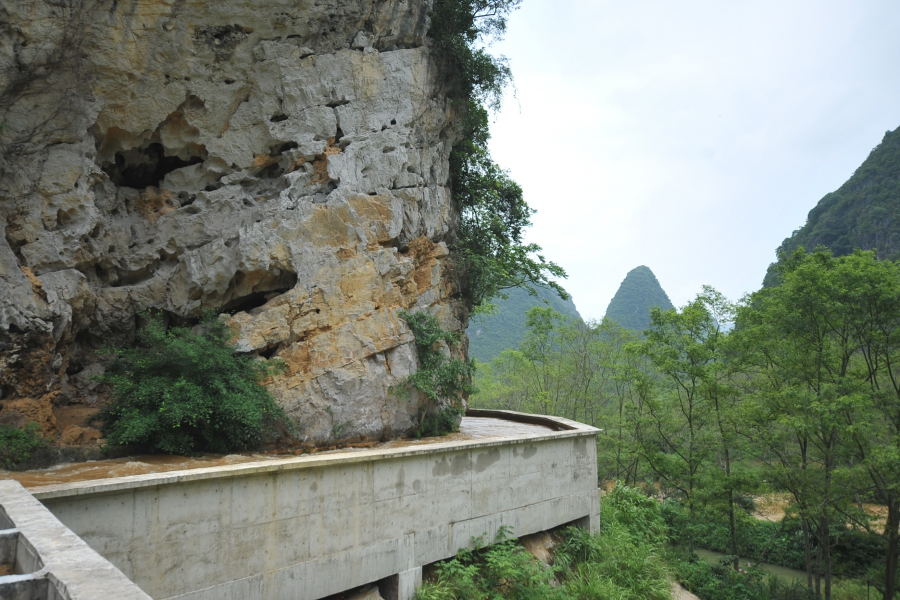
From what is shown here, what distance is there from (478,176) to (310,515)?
37.8ft

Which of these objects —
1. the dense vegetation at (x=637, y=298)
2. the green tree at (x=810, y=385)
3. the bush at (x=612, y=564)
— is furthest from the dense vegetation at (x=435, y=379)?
the dense vegetation at (x=637, y=298)

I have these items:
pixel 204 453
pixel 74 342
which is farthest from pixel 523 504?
pixel 74 342

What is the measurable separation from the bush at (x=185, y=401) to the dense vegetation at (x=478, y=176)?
653cm

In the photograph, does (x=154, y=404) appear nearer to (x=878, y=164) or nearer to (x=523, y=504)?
(x=523, y=504)

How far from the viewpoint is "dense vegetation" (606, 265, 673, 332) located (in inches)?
2621

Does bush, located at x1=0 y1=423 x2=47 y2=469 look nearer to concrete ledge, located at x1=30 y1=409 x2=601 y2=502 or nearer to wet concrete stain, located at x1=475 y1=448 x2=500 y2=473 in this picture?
concrete ledge, located at x1=30 y1=409 x2=601 y2=502

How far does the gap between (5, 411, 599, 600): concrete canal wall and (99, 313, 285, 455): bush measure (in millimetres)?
2216

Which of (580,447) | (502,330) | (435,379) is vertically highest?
(502,330)

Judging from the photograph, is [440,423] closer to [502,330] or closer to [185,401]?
[185,401]

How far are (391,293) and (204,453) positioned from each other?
447 cm

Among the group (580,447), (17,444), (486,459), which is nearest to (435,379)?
(486,459)

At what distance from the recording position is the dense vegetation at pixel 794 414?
1250 centimetres

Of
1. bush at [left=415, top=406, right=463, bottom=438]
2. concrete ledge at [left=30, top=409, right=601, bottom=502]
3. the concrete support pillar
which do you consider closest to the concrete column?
the concrete support pillar

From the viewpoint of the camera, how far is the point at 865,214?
3569 centimetres
